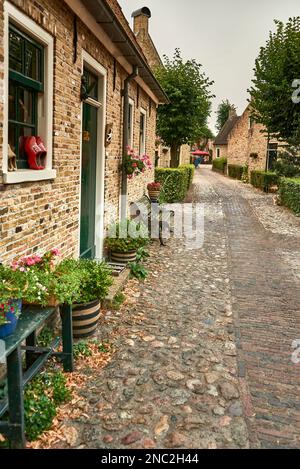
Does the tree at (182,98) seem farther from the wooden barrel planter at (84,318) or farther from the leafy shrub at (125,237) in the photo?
the wooden barrel planter at (84,318)

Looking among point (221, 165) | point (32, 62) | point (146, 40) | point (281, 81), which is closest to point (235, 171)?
point (221, 165)

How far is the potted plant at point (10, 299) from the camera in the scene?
285 cm

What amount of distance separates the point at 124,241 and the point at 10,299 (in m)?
4.56

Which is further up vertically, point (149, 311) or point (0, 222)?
point (0, 222)

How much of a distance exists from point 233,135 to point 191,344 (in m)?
36.9

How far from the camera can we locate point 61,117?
200 inches

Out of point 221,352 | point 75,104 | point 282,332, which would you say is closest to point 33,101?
point 75,104

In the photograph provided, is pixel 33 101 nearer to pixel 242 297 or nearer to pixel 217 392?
pixel 217 392

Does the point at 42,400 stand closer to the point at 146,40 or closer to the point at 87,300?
the point at 87,300

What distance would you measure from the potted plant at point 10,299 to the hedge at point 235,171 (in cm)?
3354

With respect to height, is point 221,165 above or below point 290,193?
above

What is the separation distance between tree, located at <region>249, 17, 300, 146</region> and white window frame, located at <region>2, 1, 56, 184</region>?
530 inches

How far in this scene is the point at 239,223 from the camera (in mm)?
13953

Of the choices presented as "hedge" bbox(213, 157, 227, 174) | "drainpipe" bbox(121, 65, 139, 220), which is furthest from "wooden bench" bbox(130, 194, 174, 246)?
"hedge" bbox(213, 157, 227, 174)
